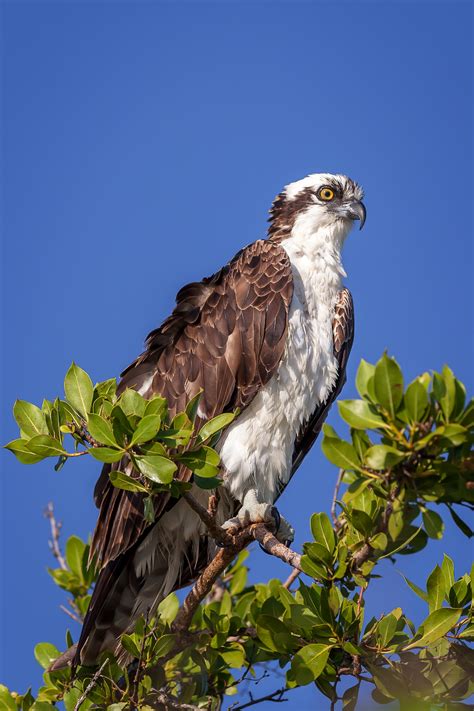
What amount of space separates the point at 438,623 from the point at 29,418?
2139 mm

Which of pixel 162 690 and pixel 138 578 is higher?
pixel 138 578

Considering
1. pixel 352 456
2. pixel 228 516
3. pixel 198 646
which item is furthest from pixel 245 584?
pixel 352 456

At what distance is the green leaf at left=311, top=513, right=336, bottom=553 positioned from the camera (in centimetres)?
443

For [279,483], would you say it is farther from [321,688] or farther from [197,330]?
[321,688]

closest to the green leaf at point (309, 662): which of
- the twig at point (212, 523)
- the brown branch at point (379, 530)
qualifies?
the brown branch at point (379, 530)

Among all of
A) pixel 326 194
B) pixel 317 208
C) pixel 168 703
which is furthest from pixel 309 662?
pixel 326 194

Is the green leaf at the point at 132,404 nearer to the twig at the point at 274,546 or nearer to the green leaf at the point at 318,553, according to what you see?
the green leaf at the point at 318,553

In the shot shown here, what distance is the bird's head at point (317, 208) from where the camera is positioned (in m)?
7.06

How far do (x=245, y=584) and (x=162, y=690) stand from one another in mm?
1636

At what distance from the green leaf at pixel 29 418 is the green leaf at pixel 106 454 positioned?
1.33ft

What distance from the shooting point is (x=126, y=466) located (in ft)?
18.8

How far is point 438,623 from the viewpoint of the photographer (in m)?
4.31

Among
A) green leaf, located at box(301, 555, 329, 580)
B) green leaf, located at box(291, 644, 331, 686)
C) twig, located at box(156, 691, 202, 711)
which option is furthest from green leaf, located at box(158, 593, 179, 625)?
green leaf, located at box(301, 555, 329, 580)

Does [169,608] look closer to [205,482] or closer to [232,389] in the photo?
[232,389]
